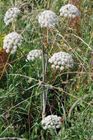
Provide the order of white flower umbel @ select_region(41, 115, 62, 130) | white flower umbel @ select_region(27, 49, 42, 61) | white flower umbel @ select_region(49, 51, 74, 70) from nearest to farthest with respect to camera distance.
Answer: white flower umbel @ select_region(41, 115, 62, 130) < white flower umbel @ select_region(49, 51, 74, 70) < white flower umbel @ select_region(27, 49, 42, 61)

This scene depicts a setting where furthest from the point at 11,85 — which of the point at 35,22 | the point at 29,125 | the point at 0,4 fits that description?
the point at 0,4

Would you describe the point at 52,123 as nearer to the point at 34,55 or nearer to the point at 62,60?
the point at 62,60

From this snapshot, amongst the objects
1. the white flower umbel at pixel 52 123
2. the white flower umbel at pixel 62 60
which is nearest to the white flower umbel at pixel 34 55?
the white flower umbel at pixel 62 60

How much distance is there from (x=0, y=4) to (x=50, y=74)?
4.13ft

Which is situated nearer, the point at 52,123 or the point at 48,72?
the point at 52,123

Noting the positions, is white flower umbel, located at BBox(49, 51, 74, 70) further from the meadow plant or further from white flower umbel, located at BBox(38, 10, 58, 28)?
white flower umbel, located at BBox(38, 10, 58, 28)

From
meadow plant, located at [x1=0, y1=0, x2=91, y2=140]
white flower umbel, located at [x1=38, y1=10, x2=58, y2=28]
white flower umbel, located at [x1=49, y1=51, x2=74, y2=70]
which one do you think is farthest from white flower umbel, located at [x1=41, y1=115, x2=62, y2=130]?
white flower umbel, located at [x1=38, y1=10, x2=58, y2=28]

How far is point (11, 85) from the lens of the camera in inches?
123

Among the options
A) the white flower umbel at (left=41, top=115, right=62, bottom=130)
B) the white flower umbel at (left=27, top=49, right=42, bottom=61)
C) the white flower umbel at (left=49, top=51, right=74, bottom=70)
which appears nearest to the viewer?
the white flower umbel at (left=41, top=115, right=62, bottom=130)

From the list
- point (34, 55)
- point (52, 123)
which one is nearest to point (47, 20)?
point (34, 55)

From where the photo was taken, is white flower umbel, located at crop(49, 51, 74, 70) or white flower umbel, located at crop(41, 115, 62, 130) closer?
white flower umbel, located at crop(41, 115, 62, 130)

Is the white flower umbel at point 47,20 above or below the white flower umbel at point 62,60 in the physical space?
above

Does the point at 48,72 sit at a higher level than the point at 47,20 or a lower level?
lower

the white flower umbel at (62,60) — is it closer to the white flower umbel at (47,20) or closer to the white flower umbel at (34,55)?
the white flower umbel at (47,20)
